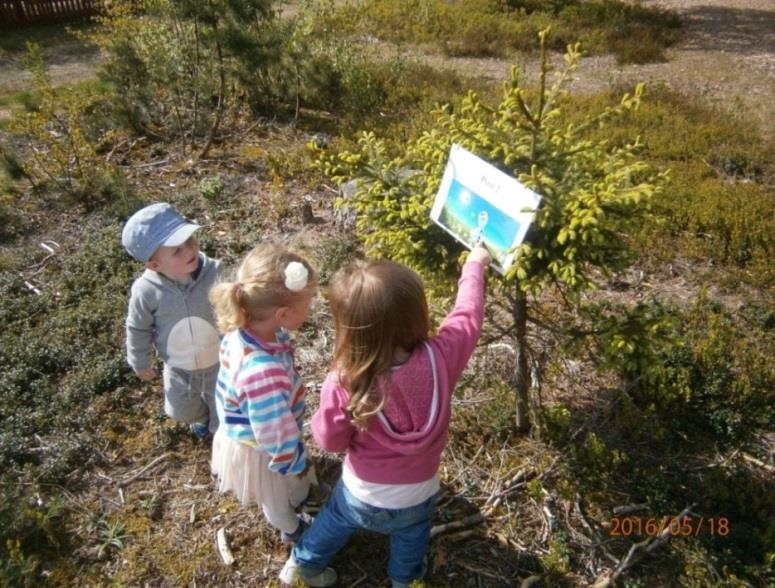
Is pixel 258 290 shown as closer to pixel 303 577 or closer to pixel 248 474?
pixel 248 474

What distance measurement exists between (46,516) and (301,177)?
193 inches

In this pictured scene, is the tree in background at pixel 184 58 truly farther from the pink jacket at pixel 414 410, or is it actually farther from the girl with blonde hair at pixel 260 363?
the pink jacket at pixel 414 410

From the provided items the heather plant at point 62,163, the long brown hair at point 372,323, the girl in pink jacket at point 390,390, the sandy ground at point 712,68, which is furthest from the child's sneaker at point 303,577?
the sandy ground at point 712,68

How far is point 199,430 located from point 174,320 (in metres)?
1.03

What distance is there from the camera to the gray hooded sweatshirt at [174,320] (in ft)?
Result: 11.6

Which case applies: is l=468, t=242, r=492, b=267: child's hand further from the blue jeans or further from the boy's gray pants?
the boy's gray pants

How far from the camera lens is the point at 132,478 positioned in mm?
4086

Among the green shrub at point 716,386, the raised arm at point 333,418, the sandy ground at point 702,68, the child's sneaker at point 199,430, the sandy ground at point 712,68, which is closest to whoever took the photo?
the raised arm at point 333,418

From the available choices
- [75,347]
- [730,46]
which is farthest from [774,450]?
[730,46]

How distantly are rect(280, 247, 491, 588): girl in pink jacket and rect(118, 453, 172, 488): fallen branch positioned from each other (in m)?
1.73

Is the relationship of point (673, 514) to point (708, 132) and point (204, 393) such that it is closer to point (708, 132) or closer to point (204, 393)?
point (204, 393)

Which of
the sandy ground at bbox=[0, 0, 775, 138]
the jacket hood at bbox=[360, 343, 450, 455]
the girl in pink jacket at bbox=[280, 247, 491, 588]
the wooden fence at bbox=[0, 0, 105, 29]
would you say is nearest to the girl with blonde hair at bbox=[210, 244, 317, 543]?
the girl in pink jacket at bbox=[280, 247, 491, 588]

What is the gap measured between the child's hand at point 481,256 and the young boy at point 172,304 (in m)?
1.52

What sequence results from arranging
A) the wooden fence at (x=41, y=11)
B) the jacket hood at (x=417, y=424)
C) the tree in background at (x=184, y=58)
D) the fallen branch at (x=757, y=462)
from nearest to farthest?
the jacket hood at (x=417, y=424)
the fallen branch at (x=757, y=462)
the tree in background at (x=184, y=58)
the wooden fence at (x=41, y=11)
